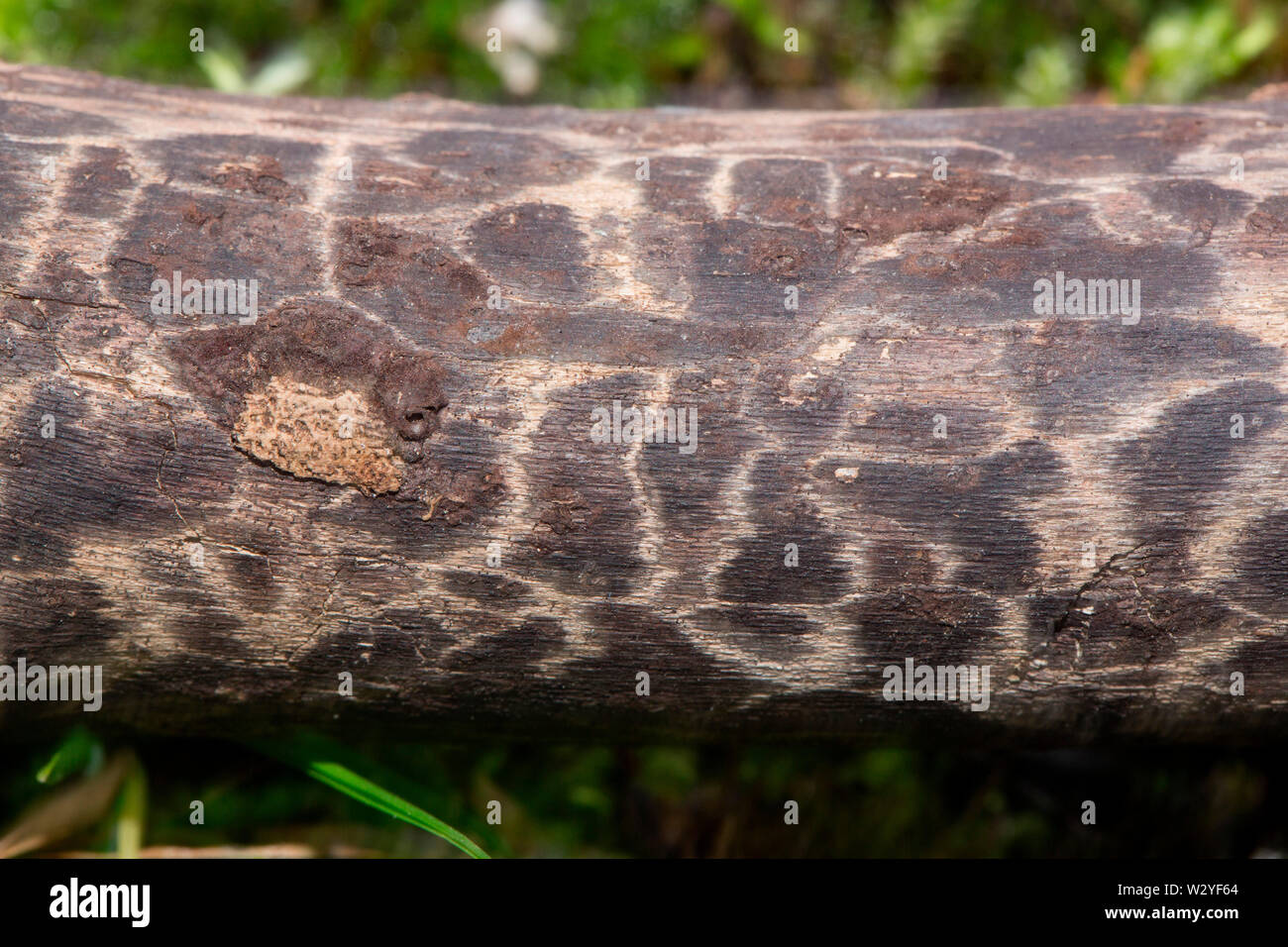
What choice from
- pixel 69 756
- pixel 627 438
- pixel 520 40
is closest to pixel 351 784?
pixel 69 756

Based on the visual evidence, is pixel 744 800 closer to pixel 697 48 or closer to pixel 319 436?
pixel 319 436

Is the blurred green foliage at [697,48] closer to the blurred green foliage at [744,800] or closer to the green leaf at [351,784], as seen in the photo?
the blurred green foliage at [744,800]

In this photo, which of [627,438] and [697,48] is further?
[697,48]

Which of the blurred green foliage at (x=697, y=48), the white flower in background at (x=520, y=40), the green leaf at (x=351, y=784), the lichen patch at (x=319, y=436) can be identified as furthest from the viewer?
the white flower in background at (x=520, y=40)

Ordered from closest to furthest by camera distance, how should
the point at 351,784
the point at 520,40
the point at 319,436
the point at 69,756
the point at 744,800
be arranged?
1. the point at 319,436
2. the point at 351,784
3. the point at 69,756
4. the point at 744,800
5. the point at 520,40

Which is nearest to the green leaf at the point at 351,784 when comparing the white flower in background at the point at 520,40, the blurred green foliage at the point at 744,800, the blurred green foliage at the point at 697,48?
the blurred green foliage at the point at 744,800

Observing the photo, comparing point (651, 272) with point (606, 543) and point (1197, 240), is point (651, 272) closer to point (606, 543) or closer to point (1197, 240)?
point (606, 543)
